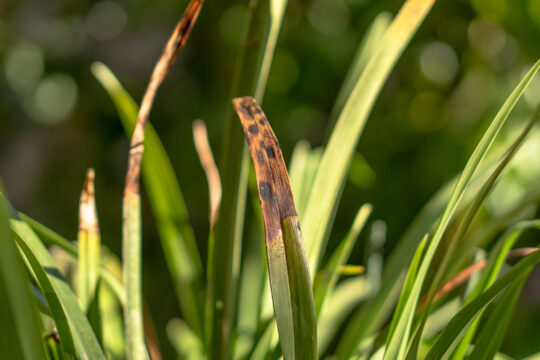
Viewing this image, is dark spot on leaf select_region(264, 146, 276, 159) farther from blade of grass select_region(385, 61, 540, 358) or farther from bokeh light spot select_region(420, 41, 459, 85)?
bokeh light spot select_region(420, 41, 459, 85)

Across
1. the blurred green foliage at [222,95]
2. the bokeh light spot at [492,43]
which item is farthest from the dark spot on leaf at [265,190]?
the bokeh light spot at [492,43]

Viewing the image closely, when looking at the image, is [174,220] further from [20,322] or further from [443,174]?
[443,174]

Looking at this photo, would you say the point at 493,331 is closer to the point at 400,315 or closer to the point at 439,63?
the point at 400,315

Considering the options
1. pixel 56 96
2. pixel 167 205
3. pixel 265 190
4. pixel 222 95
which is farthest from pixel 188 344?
pixel 56 96

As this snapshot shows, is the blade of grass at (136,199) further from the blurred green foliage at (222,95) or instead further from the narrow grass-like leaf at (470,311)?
the blurred green foliage at (222,95)

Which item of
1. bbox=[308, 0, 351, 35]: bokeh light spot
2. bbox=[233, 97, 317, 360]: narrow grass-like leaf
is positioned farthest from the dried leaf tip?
bbox=[308, 0, 351, 35]: bokeh light spot
